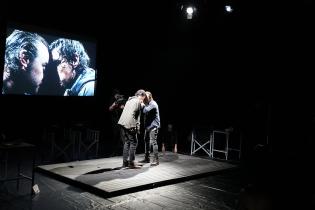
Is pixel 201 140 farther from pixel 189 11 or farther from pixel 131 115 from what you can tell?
pixel 189 11

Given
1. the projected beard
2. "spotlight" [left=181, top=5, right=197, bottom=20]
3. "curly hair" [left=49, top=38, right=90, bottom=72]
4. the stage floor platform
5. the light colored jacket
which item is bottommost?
the stage floor platform

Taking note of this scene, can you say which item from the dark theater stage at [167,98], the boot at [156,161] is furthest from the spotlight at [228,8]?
the boot at [156,161]

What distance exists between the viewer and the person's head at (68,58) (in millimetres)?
9102

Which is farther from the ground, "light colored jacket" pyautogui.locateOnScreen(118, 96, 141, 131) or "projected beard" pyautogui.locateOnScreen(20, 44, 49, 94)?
"projected beard" pyautogui.locateOnScreen(20, 44, 49, 94)

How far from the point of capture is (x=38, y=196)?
5.11 metres

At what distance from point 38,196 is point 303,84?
7.29m

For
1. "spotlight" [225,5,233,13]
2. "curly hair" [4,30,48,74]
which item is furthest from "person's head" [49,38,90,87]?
"spotlight" [225,5,233,13]

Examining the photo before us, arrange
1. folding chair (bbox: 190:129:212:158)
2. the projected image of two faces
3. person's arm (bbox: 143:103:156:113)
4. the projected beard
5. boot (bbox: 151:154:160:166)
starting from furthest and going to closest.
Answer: folding chair (bbox: 190:129:212:158), the projected beard, the projected image of two faces, boot (bbox: 151:154:160:166), person's arm (bbox: 143:103:156:113)

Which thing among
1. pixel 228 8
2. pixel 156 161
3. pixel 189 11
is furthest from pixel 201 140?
pixel 228 8

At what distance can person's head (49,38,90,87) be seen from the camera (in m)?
9.10

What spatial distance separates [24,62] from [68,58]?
1250 mm

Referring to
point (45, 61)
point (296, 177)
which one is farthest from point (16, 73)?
point (296, 177)

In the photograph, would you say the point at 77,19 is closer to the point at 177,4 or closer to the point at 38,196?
the point at 177,4

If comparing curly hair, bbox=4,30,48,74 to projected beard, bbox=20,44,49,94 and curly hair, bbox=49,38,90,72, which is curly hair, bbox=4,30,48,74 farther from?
curly hair, bbox=49,38,90,72
